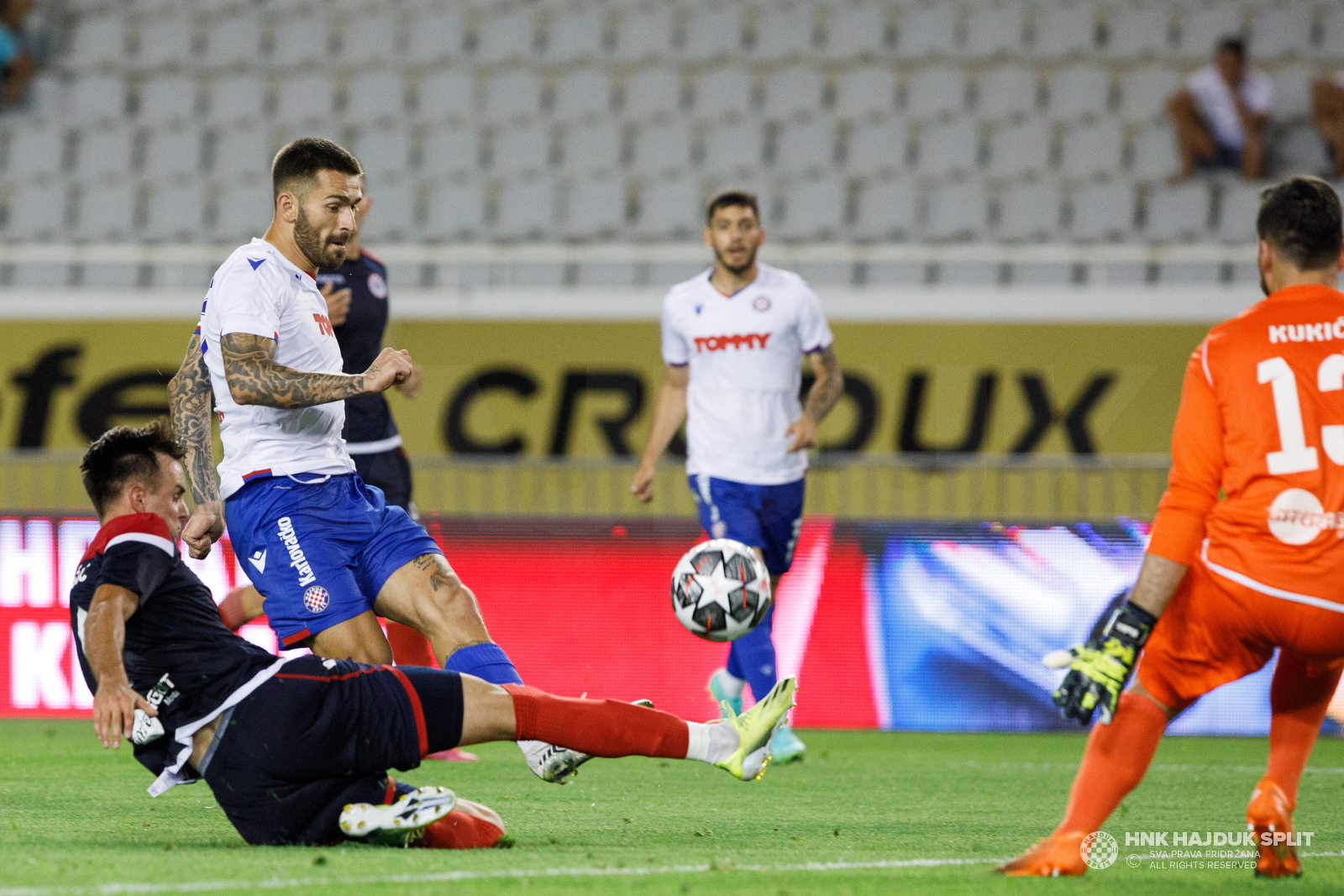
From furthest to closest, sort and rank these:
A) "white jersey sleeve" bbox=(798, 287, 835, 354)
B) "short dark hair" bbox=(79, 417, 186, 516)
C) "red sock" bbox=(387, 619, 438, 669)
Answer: "white jersey sleeve" bbox=(798, 287, 835, 354)
"red sock" bbox=(387, 619, 438, 669)
"short dark hair" bbox=(79, 417, 186, 516)

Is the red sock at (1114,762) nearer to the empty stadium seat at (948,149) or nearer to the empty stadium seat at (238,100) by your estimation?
the empty stadium seat at (948,149)

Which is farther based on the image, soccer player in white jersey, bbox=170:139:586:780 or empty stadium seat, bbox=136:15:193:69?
empty stadium seat, bbox=136:15:193:69

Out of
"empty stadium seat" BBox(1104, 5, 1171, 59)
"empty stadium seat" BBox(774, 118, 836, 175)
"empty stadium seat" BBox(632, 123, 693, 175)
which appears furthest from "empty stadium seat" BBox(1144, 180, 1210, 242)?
"empty stadium seat" BBox(632, 123, 693, 175)

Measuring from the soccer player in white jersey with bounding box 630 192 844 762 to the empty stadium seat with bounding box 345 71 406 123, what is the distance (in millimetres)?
7616

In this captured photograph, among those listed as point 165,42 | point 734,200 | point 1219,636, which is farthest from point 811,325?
point 165,42

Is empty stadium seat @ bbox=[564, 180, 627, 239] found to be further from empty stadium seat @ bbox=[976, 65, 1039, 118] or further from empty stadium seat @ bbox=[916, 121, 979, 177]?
empty stadium seat @ bbox=[976, 65, 1039, 118]

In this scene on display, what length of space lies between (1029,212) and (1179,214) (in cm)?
118

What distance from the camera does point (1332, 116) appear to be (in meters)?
13.2

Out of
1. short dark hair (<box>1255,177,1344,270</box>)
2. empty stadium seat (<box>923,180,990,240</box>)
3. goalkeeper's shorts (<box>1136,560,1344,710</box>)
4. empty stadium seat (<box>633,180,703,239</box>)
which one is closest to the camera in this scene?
goalkeeper's shorts (<box>1136,560,1344,710</box>)

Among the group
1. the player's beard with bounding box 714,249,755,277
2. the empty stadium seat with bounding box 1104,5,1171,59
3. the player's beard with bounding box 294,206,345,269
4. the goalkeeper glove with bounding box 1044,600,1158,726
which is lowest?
the goalkeeper glove with bounding box 1044,600,1158,726

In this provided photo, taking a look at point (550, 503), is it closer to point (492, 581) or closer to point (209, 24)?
point (492, 581)

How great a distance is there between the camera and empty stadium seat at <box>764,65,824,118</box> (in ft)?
47.5

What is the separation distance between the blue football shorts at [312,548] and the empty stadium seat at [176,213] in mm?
9315

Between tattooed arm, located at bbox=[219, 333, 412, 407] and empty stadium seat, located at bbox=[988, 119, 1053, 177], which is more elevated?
empty stadium seat, located at bbox=[988, 119, 1053, 177]
